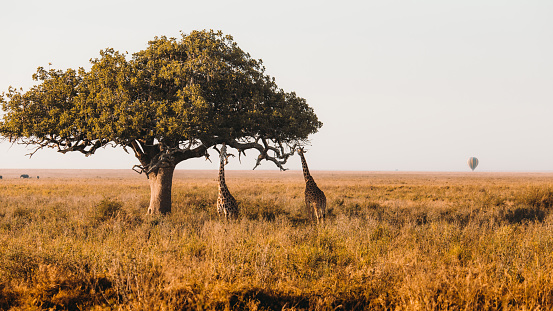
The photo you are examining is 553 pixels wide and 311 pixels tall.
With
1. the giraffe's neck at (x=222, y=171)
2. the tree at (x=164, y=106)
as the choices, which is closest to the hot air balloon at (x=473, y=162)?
the tree at (x=164, y=106)

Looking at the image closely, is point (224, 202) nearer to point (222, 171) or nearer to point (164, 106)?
point (222, 171)

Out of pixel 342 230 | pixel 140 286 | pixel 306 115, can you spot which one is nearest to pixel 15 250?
pixel 140 286

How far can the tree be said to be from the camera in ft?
41.8

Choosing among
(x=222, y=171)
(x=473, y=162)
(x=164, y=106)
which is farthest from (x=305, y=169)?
(x=473, y=162)

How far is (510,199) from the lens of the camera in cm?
2522

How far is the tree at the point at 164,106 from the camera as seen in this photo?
12.7m

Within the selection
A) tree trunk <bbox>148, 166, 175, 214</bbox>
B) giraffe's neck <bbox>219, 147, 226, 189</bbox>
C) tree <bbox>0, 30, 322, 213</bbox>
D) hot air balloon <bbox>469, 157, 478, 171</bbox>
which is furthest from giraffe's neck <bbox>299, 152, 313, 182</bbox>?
hot air balloon <bbox>469, 157, 478, 171</bbox>

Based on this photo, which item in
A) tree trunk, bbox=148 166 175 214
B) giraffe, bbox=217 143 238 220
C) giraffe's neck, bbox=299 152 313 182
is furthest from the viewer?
tree trunk, bbox=148 166 175 214

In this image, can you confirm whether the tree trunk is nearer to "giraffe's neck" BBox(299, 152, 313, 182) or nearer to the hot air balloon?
"giraffe's neck" BBox(299, 152, 313, 182)

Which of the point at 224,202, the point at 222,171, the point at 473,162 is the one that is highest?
the point at 473,162

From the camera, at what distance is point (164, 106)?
12.4 m

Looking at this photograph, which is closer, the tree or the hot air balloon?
the tree

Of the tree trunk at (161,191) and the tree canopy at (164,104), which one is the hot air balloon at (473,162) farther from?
the tree trunk at (161,191)

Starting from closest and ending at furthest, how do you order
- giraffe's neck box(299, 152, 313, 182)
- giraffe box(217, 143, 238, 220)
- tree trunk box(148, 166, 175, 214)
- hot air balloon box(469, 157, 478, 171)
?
1. giraffe box(217, 143, 238, 220)
2. giraffe's neck box(299, 152, 313, 182)
3. tree trunk box(148, 166, 175, 214)
4. hot air balloon box(469, 157, 478, 171)
